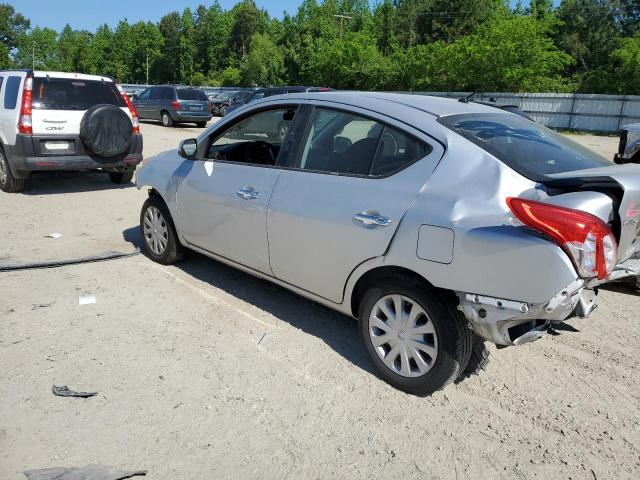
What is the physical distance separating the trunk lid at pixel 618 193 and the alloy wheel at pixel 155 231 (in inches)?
144

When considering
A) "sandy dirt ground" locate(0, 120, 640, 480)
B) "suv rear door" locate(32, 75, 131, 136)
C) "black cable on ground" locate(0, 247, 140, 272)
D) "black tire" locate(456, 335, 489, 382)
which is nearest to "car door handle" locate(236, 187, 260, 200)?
"sandy dirt ground" locate(0, 120, 640, 480)

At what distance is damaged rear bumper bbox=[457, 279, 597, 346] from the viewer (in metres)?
2.71

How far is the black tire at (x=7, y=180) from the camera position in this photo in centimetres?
866

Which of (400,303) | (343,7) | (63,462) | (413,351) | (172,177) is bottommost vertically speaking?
(63,462)

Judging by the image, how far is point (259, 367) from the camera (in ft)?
11.9

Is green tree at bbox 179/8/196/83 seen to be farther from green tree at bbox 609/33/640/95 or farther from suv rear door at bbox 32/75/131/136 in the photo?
suv rear door at bbox 32/75/131/136

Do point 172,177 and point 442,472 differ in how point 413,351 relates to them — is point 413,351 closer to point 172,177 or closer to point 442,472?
point 442,472

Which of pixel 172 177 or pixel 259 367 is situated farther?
pixel 172 177

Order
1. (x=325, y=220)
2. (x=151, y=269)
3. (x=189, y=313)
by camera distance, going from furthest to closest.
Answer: (x=151, y=269) < (x=189, y=313) < (x=325, y=220)

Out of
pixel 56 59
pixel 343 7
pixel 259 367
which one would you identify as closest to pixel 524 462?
pixel 259 367

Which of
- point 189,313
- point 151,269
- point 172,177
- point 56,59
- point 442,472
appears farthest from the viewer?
point 56,59

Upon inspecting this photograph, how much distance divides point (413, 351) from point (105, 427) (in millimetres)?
1768

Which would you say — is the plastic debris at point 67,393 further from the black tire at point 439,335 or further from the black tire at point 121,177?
the black tire at point 121,177

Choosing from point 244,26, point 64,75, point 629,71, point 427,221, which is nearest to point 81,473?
point 427,221
